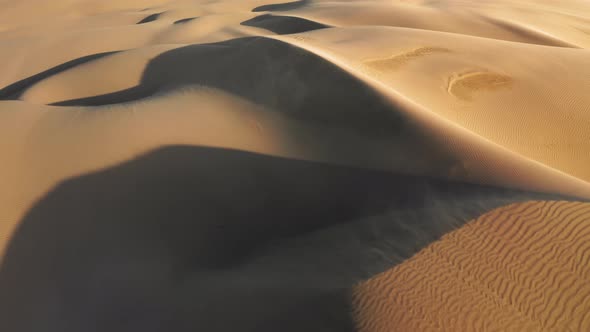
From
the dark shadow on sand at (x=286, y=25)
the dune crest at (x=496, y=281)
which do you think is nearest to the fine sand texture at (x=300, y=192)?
the dune crest at (x=496, y=281)

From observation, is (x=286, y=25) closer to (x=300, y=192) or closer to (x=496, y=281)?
(x=300, y=192)

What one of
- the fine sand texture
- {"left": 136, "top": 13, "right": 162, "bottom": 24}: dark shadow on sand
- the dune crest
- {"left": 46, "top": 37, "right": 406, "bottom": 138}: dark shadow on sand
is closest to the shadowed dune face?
the fine sand texture

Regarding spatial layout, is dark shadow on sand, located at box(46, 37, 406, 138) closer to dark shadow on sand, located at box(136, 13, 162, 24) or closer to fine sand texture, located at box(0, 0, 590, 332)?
fine sand texture, located at box(0, 0, 590, 332)

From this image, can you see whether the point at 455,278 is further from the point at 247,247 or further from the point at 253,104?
the point at 253,104

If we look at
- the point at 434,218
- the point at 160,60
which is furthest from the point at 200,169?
the point at 160,60

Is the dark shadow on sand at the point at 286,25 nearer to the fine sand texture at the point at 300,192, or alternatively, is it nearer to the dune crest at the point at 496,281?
the fine sand texture at the point at 300,192

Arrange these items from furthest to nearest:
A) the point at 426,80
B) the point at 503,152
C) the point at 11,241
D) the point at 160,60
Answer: the point at 160,60 → the point at 426,80 → the point at 503,152 → the point at 11,241
